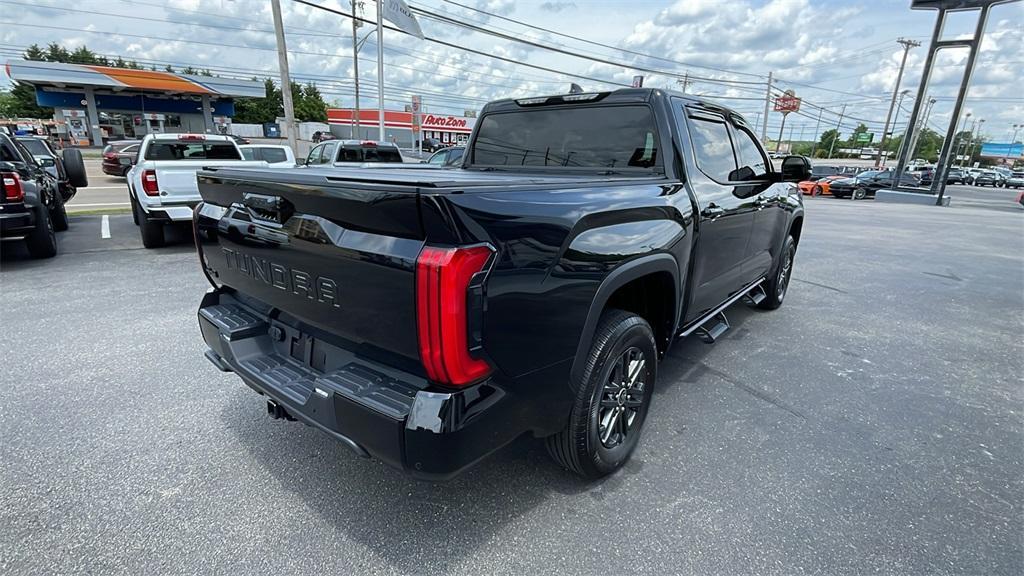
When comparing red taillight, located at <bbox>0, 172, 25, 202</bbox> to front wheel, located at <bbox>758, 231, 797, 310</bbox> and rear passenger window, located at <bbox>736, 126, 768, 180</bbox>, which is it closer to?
rear passenger window, located at <bbox>736, 126, 768, 180</bbox>

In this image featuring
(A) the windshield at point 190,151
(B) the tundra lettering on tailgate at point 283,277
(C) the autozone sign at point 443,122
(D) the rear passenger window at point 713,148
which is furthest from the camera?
(C) the autozone sign at point 443,122

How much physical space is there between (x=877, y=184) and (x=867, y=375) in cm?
2714

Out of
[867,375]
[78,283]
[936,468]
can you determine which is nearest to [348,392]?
[936,468]

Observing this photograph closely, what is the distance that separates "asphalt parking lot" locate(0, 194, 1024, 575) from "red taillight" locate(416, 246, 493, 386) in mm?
905

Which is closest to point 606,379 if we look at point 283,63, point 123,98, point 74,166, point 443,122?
point 74,166

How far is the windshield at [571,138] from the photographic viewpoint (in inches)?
123

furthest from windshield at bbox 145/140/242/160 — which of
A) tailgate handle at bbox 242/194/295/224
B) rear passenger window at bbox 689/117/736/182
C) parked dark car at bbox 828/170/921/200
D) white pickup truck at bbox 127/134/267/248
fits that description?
parked dark car at bbox 828/170/921/200

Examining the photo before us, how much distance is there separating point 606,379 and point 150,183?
7262 mm

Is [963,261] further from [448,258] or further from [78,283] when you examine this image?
[78,283]

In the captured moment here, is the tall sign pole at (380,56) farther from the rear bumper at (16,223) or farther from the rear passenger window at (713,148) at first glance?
the rear passenger window at (713,148)

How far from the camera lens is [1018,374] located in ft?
13.1

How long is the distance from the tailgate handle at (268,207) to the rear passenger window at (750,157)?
313cm

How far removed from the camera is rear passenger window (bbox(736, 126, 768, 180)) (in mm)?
3881

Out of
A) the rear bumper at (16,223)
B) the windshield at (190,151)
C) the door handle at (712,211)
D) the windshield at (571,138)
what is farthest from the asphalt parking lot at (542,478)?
the windshield at (190,151)
